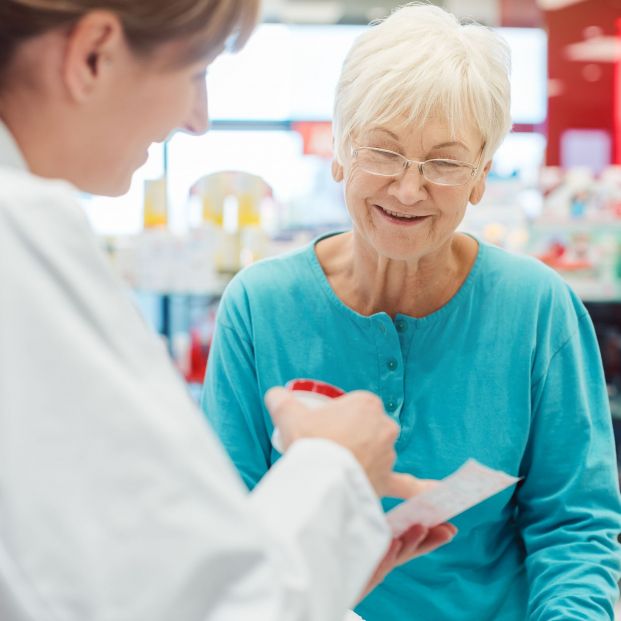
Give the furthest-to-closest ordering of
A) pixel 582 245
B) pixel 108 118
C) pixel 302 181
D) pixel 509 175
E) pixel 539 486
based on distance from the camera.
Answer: pixel 302 181 < pixel 509 175 < pixel 582 245 < pixel 539 486 < pixel 108 118

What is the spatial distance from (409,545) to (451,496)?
0.15 m

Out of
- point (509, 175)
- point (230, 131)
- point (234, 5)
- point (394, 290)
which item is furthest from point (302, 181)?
point (234, 5)

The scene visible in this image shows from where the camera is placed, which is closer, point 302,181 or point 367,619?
point 367,619

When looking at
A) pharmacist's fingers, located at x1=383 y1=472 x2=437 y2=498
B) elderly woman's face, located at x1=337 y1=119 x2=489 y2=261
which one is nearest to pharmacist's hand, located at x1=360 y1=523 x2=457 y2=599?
pharmacist's fingers, located at x1=383 y1=472 x2=437 y2=498

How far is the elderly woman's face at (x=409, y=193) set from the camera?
1.62 m

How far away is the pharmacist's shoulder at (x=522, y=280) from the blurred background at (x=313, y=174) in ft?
6.63

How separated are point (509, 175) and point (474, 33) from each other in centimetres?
265

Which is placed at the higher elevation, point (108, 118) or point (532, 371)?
point (108, 118)

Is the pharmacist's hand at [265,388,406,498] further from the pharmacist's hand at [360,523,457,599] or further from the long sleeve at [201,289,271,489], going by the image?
the long sleeve at [201,289,271,489]

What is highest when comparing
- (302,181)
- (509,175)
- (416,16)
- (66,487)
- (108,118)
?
(416,16)

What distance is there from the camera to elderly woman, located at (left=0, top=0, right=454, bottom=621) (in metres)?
0.76

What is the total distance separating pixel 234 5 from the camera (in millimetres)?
948

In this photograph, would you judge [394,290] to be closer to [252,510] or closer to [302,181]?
[252,510]

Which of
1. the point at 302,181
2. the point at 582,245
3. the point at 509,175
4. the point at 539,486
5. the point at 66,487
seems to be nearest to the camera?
the point at 66,487
